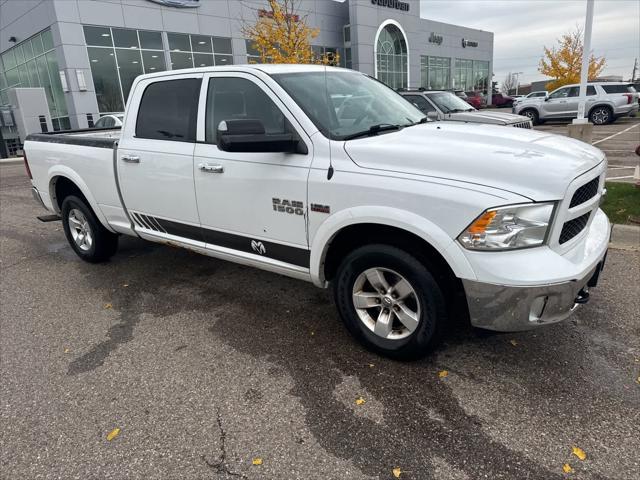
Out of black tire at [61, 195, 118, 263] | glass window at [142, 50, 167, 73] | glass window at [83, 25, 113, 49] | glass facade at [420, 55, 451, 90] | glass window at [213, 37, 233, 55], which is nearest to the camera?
black tire at [61, 195, 118, 263]

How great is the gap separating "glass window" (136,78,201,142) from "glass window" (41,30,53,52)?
74.9 ft

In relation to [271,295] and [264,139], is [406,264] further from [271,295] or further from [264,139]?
[271,295]

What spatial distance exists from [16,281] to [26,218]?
4005 mm

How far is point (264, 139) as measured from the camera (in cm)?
316

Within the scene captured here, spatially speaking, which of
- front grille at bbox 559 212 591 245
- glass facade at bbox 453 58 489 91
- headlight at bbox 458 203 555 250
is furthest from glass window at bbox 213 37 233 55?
glass facade at bbox 453 58 489 91

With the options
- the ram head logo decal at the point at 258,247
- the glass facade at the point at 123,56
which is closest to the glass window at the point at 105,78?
the glass facade at the point at 123,56

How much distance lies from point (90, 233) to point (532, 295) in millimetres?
4795

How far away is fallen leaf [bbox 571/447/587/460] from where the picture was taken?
2409 mm

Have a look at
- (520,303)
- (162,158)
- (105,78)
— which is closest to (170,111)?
(162,158)

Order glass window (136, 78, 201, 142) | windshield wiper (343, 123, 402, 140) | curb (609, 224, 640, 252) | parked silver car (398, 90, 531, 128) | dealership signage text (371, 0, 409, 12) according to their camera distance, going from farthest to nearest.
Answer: dealership signage text (371, 0, 409, 12)
parked silver car (398, 90, 531, 128)
curb (609, 224, 640, 252)
glass window (136, 78, 201, 142)
windshield wiper (343, 123, 402, 140)

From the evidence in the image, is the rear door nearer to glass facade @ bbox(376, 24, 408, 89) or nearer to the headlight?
the headlight

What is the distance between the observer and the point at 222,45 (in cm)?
2766

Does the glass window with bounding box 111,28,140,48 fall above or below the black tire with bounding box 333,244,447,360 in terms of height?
above

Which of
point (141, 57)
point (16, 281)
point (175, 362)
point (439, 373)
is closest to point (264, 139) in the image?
point (175, 362)
